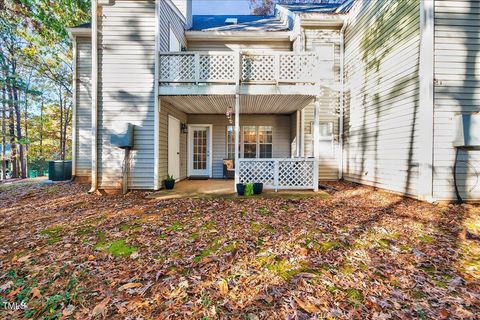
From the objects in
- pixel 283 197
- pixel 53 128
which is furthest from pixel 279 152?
pixel 53 128

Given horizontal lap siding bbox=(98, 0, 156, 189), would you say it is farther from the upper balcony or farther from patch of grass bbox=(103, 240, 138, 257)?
patch of grass bbox=(103, 240, 138, 257)

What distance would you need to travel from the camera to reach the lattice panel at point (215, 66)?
6383 mm

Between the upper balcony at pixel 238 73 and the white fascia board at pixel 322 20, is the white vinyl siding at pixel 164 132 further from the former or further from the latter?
the white fascia board at pixel 322 20

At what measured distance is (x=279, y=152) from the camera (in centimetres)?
982

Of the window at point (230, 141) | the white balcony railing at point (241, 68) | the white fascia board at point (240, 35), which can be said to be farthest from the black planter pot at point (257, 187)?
the white fascia board at point (240, 35)

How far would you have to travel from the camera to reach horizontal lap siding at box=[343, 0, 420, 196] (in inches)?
213

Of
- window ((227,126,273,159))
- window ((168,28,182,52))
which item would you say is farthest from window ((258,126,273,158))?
window ((168,28,182,52))

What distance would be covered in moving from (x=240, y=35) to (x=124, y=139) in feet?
19.2

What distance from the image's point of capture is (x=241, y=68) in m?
6.41

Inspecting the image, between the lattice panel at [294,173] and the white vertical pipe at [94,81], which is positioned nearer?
the white vertical pipe at [94,81]

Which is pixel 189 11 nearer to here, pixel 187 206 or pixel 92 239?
pixel 187 206

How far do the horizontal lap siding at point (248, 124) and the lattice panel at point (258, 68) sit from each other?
10.9ft

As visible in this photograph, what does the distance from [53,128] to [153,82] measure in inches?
567

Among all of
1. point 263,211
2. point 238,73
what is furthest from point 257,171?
point 238,73
